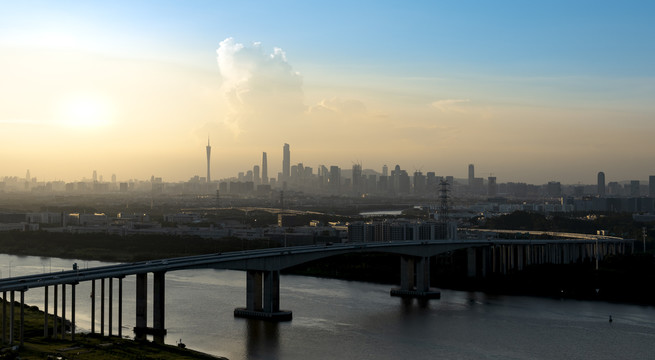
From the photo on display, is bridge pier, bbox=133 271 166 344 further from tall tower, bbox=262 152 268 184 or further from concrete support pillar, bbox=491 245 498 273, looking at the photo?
tall tower, bbox=262 152 268 184

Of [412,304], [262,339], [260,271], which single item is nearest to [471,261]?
[412,304]

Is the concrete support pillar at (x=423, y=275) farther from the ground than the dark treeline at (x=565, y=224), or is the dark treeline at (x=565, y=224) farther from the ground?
A: the dark treeline at (x=565, y=224)

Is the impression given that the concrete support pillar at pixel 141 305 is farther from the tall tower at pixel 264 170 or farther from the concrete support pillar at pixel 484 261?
the tall tower at pixel 264 170

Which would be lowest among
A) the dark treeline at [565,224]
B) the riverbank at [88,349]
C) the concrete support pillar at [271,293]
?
the riverbank at [88,349]

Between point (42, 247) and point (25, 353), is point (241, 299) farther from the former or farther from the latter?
point (42, 247)

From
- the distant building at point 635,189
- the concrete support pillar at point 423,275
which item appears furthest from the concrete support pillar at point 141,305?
the distant building at point 635,189

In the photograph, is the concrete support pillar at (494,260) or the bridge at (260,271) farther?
the concrete support pillar at (494,260)
